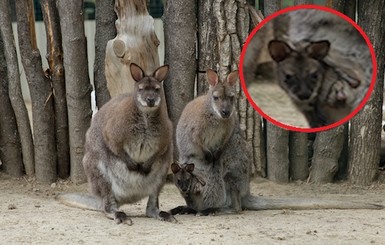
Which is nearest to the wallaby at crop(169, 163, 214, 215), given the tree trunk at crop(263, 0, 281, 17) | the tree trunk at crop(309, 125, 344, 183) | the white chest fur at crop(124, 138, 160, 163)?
the white chest fur at crop(124, 138, 160, 163)

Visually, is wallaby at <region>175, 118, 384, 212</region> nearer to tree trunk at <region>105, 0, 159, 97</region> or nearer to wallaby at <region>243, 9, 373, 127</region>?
tree trunk at <region>105, 0, 159, 97</region>

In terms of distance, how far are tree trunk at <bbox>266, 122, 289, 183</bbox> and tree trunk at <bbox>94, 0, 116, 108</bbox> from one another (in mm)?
1810

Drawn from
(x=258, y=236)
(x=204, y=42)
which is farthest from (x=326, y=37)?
(x=204, y=42)

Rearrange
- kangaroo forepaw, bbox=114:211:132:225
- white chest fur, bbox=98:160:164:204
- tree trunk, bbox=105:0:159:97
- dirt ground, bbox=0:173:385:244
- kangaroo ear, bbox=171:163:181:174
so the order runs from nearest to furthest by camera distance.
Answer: dirt ground, bbox=0:173:385:244 < kangaroo forepaw, bbox=114:211:132:225 < white chest fur, bbox=98:160:164:204 < kangaroo ear, bbox=171:163:181:174 < tree trunk, bbox=105:0:159:97

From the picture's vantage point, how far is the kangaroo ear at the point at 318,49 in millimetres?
4945

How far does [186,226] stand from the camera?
644cm

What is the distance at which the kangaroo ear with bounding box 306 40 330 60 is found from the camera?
195 inches

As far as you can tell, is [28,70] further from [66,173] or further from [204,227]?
[204,227]

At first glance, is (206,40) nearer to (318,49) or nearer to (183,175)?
A: (183,175)

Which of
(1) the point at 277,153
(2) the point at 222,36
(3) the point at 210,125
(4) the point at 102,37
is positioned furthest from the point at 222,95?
(4) the point at 102,37

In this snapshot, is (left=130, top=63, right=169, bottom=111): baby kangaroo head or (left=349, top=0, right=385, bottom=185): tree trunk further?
(left=349, top=0, right=385, bottom=185): tree trunk

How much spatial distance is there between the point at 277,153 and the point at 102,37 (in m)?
2.27

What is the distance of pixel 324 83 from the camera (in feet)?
16.1

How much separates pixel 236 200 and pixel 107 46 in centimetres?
207
